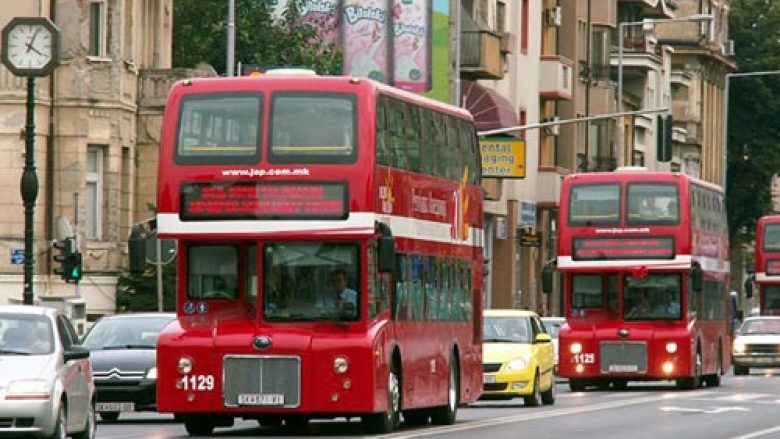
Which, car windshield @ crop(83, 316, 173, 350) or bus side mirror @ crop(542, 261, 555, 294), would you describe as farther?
bus side mirror @ crop(542, 261, 555, 294)

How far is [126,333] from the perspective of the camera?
3562 cm

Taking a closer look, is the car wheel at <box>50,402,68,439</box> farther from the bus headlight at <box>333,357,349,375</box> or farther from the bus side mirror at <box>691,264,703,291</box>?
the bus side mirror at <box>691,264,703,291</box>

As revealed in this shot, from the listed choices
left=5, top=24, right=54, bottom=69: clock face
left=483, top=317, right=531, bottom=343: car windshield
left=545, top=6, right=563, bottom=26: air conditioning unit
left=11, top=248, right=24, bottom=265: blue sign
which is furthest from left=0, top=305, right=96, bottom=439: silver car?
left=545, top=6, right=563, bottom=26: air conditioning unit

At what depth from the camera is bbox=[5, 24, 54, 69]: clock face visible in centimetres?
4003

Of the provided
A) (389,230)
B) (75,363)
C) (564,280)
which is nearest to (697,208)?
(564,280)

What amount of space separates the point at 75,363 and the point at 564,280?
25.7 meters

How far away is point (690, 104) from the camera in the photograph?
11338cm

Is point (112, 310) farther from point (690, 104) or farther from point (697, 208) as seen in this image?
point (690, 104)

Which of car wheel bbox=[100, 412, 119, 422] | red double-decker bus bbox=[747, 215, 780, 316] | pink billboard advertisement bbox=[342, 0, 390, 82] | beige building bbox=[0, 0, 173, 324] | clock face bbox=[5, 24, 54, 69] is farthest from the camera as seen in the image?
red double-decker bus bbox=[747, 215, 780, 316]

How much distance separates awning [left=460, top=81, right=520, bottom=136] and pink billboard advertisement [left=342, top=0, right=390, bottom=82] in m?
9.62

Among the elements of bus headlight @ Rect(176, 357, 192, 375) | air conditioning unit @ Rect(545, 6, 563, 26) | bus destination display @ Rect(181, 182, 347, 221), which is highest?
air conditioning unit @ Rect(545, 6, 563, 26)

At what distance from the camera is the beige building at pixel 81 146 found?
55.7 m

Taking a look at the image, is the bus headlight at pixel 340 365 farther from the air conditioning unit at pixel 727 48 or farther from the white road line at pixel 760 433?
the air conditioning unit at pixel 727 48

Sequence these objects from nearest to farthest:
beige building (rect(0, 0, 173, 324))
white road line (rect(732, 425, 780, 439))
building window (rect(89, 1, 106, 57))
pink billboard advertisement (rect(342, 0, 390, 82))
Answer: white road line (rect(732, 425, 780, 439)) → beige building (rect(0, 0, 173, 324)) → building window (rect(89, 1, 106, 57)) → pink billboard advertisement (rect(342, 0, 390, 82))
